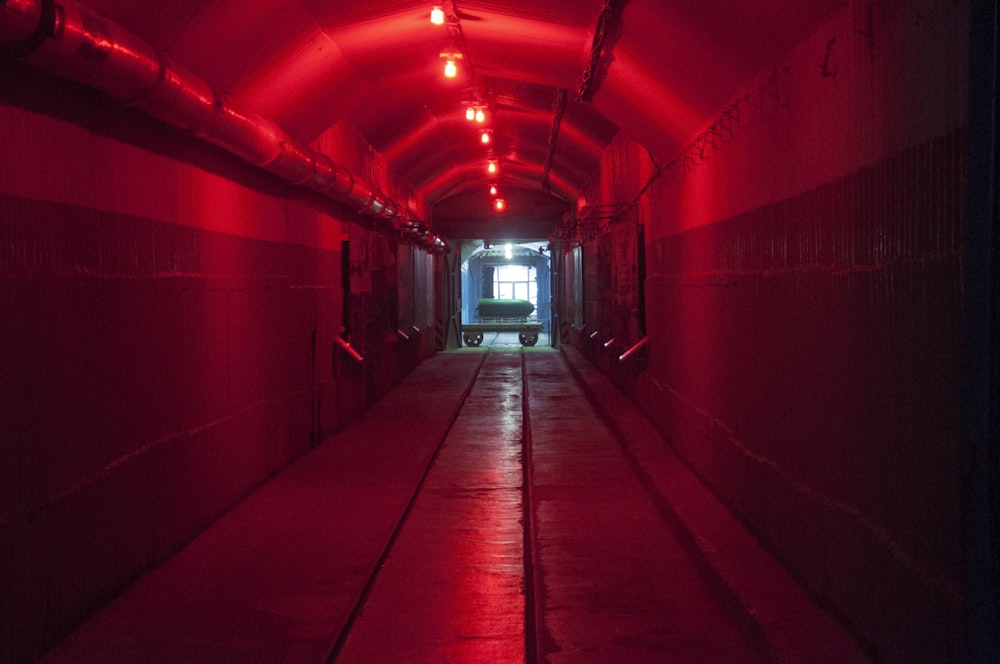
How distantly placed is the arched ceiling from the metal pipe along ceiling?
0.31 m

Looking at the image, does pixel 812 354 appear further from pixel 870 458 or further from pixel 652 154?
pixel 652 154

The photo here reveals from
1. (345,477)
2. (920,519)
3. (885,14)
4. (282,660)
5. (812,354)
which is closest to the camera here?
(920,519)

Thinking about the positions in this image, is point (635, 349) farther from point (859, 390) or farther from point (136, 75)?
point (136, 75)

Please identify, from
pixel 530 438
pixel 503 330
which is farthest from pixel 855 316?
pixel 503 330

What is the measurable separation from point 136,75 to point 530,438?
8.31 meters

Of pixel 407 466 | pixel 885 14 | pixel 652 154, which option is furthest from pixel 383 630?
pixel 652 154

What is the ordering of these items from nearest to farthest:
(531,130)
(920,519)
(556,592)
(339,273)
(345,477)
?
(920,519), (556,592), (345,477), (339,273), (531,130)

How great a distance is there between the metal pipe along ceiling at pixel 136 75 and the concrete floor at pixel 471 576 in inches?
119

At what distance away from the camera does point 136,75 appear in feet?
20.0

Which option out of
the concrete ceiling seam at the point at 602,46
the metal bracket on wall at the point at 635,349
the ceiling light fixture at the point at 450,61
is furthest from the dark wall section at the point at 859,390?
the metal bracket on wall at the point at 635,349

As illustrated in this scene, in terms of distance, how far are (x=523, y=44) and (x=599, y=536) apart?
5.33 metres

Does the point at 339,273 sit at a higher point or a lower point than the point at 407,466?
higher

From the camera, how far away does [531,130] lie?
18.1 m

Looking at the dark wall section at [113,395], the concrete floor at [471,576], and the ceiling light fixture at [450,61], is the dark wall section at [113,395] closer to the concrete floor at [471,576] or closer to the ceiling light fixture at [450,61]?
the concrete floor at [471,576]
